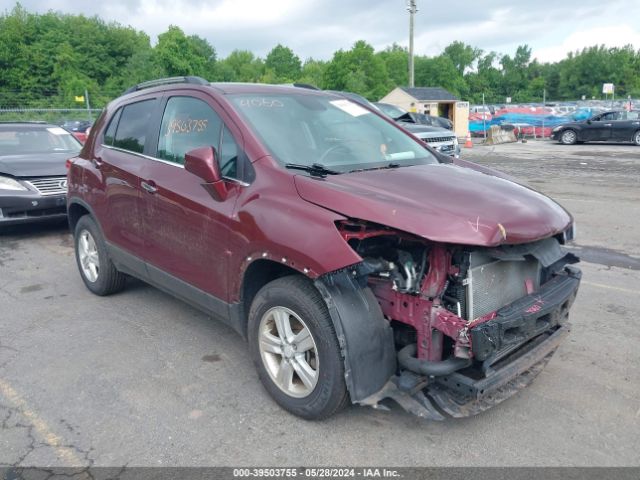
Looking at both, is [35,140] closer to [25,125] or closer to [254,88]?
[25,125]

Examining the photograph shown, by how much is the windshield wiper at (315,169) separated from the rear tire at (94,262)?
2441 millimetres

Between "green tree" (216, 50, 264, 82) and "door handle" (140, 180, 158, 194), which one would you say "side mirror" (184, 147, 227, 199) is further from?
"green tree" (216, 50, 264, 82)

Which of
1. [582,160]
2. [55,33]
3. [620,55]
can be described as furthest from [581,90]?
[582,160]

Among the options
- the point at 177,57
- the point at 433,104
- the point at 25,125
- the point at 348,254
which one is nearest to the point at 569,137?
the point at 433,104

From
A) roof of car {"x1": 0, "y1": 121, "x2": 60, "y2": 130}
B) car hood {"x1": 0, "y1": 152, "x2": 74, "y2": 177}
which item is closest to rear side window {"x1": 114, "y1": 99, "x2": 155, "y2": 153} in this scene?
car hood {"x1": 0, "y1": 152, "x2": 74, "y2": 177}

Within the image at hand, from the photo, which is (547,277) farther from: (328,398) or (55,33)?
(55,33)

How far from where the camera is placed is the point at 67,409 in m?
3.34

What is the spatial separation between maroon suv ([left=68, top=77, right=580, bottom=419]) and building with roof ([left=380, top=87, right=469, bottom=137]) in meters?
26.8

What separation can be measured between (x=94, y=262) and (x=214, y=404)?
257 centimetres

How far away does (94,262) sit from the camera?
5.30 meters

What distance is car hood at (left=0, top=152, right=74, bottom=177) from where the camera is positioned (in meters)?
7.54

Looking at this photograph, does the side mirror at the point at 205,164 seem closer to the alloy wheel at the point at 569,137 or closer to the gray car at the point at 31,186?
the gray car at the point at 31,186

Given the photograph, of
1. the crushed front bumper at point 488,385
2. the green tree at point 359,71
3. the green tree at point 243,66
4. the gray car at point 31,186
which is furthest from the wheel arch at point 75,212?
the green tree at point 243,66

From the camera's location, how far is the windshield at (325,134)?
3.53 metres
